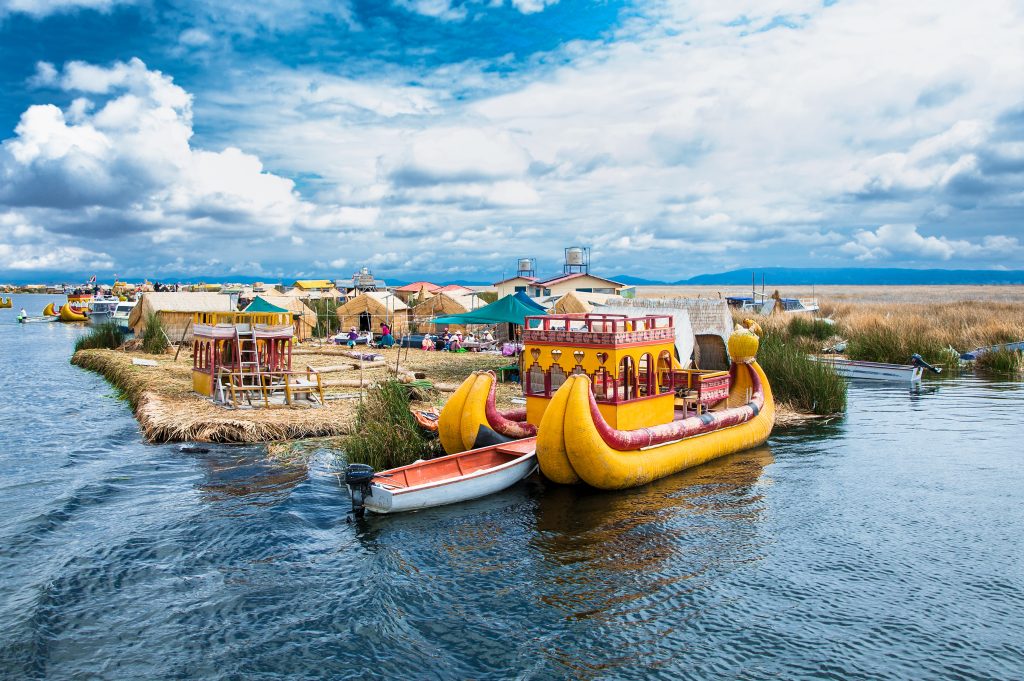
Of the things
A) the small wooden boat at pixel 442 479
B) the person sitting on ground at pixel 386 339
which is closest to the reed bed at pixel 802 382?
the small wooden boat at pixel 442 479

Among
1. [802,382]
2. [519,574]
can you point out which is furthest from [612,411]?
[802,382]

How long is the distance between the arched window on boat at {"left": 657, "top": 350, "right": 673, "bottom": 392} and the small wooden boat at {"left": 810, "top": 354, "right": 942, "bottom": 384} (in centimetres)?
1304

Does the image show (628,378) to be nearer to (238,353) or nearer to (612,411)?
(612,411)

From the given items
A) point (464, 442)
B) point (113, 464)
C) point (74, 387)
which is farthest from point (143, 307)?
point (464, 442)

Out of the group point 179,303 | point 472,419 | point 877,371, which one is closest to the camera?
point 472,419

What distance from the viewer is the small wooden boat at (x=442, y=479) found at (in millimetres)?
12078

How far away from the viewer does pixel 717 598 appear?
973 cm

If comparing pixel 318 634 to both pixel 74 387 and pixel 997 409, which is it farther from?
pixel 74 387

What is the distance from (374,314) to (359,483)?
109ft

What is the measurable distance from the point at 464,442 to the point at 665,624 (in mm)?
7030

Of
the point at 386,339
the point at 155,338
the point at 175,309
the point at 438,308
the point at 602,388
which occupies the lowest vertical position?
the point at 602,388

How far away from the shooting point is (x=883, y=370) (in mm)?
30328

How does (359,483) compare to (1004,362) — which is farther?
(1004,362)

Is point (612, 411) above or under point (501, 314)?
under
